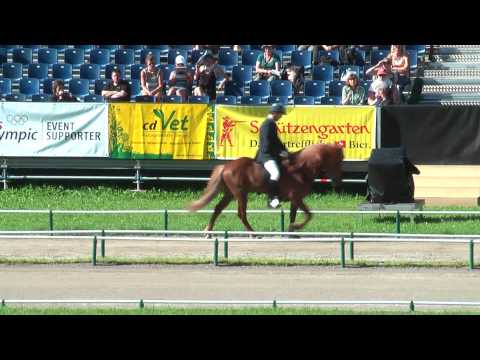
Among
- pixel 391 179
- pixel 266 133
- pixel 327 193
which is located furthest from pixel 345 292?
pixel 327 193

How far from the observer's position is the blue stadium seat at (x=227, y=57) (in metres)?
31.5

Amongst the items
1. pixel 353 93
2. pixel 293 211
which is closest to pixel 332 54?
pixel 353 93

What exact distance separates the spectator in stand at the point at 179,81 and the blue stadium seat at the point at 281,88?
2.05m

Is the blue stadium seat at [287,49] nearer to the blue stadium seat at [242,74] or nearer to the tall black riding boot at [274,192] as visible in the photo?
the blue stadium seat at [242,74]

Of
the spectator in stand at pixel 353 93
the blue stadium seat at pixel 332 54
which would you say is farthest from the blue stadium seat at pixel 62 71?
the spectator in stand at pixel 353 93

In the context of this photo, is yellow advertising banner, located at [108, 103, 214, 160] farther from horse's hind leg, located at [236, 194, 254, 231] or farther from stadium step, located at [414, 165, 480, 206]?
horse's hind leg, located at [236, 194, 254, 231]

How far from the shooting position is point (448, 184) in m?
26.7

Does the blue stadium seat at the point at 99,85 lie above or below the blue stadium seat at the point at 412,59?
below

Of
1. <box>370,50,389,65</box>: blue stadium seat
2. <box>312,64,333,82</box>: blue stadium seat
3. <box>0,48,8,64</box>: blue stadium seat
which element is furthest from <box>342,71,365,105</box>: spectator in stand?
<box>0,48,8,64</box>: blue stadium seat

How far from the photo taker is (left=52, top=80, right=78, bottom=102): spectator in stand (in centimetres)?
2900

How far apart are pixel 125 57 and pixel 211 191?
10327 millimetres

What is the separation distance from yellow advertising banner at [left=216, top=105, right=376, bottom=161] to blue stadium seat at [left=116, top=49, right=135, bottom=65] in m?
5.15

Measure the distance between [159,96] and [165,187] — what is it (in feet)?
8.23

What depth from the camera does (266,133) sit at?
22.1m
